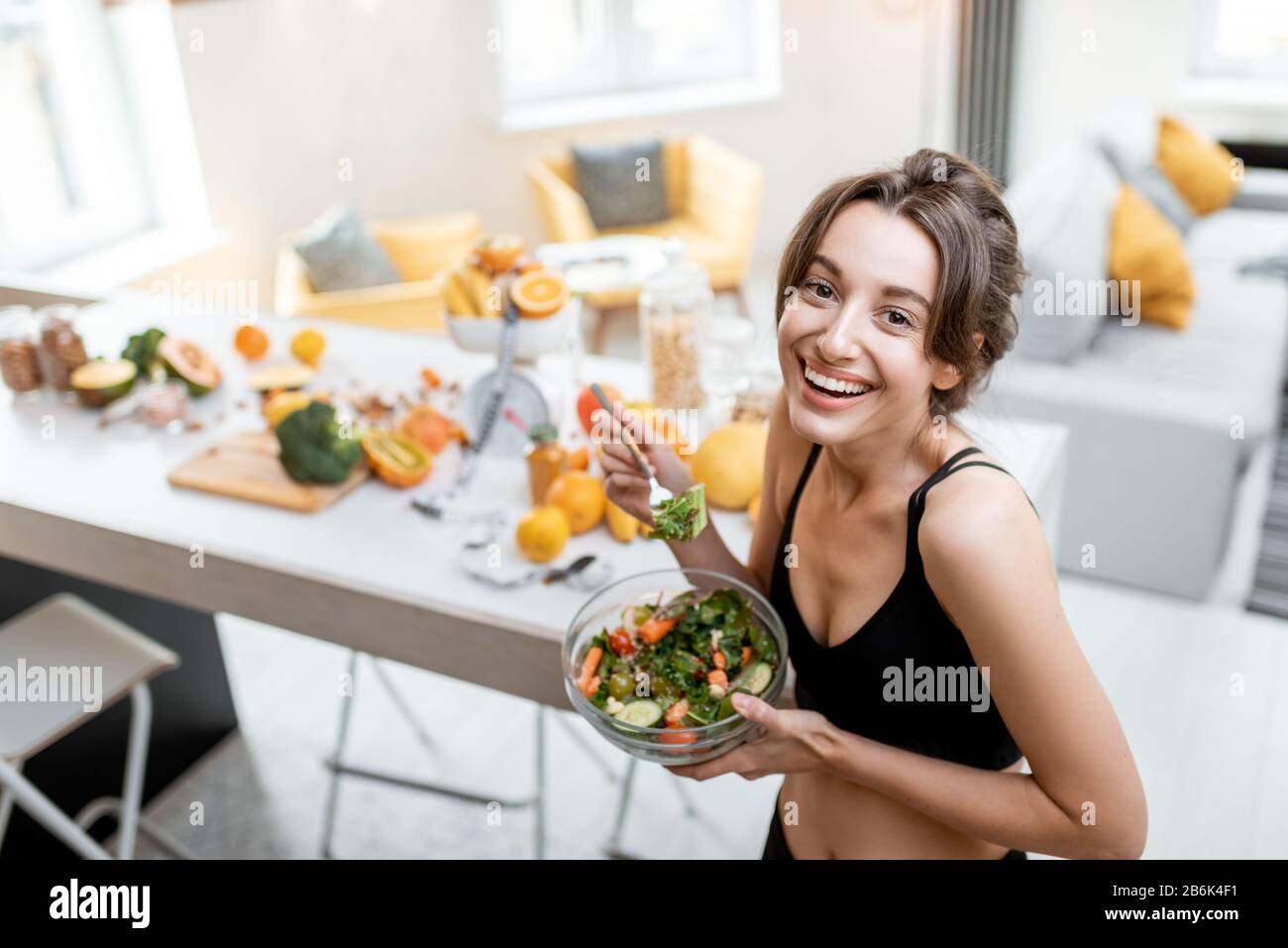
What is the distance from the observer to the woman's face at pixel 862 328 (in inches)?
39.1

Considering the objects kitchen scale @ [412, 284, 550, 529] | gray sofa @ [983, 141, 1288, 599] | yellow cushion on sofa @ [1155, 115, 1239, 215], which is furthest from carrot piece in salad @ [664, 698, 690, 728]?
yellow cushion on sofa @ [1155, 115, 1239, 215]

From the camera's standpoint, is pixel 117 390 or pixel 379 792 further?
pixel 379 792

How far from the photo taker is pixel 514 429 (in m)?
1.87

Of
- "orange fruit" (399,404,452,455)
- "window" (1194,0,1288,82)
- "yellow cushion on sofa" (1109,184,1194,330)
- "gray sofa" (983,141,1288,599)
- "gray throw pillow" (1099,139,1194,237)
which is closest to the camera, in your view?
"orange fruit" (399,404,452,455)

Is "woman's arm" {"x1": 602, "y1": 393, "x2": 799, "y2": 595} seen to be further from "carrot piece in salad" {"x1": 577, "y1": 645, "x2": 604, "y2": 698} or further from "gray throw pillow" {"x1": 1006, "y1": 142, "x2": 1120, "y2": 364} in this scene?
"gray throw pillow" {"x1": 1006, "y1": 142, "x2": 1120, "y2": 364}

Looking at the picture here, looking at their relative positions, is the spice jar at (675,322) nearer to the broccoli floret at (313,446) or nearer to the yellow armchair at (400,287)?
the broccoli floret at (313,446)

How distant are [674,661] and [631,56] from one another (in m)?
4.92

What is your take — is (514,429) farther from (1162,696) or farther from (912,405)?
(1162,696)

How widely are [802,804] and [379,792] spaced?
1.45m

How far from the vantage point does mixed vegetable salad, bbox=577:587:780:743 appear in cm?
117

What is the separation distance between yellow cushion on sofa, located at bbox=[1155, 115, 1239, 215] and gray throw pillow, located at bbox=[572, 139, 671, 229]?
2035 millimetres

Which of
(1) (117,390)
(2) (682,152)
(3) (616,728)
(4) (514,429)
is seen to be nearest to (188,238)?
(2) (682,152)

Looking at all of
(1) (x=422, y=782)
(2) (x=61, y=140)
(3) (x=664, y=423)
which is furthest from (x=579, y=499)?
(2) (x=61, y=140)

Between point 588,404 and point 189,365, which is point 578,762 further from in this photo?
point 189,365
